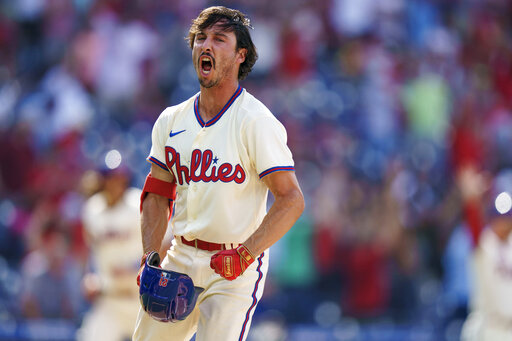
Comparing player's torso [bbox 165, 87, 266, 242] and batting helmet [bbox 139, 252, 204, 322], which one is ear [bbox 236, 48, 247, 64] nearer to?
player's torso [bbox 165, 87, 266, 242]

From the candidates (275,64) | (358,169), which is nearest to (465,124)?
(358,169)

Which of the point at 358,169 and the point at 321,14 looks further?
the point at 321,14

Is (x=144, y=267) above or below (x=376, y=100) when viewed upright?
below

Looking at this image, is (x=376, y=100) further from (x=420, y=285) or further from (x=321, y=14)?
(x=420, y=285)

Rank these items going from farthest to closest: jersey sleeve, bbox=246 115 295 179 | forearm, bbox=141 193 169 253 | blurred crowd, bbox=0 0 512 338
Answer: blurred crowd, bbox=0 0 512 338 → forearm, bbox=141 193 169 253 → jersey sleeve, bbox=246 115 295 179

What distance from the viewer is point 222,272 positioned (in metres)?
3.95

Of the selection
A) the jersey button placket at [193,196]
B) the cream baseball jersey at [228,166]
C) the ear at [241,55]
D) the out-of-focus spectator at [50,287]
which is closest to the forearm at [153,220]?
the cream baseball jersey at [228,166]

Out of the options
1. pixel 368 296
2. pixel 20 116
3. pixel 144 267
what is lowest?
pixel 144 267

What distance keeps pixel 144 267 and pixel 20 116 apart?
23.8ft

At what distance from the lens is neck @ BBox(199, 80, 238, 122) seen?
4.35 meters

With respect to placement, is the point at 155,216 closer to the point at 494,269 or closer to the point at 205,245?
the point at 205,245

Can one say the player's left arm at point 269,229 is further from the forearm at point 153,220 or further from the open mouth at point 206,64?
the open mouth at point 206,64

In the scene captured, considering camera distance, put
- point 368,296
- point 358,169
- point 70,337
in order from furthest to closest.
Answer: point 358,169
point 368,296
point 70,337

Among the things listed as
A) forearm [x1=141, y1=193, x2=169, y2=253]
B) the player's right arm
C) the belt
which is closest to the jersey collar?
the player's right arm
